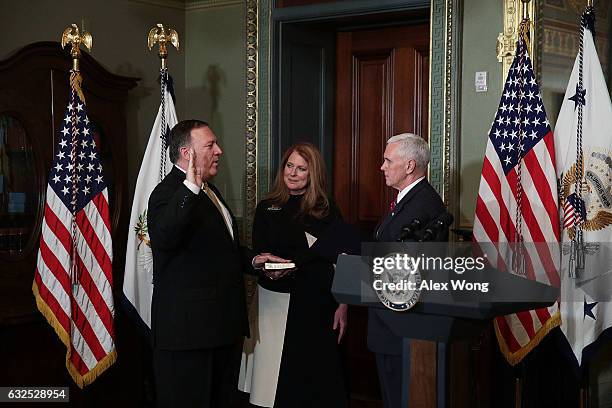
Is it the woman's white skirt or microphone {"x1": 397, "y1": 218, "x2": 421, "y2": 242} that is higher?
microphone {"x1": 397, "y1": 218, "x2": 421, "y2": 242}

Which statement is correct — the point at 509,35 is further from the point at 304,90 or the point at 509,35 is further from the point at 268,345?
the point at 268,345

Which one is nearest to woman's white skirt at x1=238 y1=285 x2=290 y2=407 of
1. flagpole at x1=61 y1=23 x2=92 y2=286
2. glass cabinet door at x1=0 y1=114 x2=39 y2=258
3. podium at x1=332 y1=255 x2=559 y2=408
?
flagpole at x1=61 y1=23 x2=92 y2=286

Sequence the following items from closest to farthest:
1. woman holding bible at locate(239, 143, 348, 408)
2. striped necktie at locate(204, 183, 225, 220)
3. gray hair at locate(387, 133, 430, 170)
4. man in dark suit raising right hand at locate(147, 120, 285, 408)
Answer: gray hair at locate(387, 133, 430, 170) < man in dark suit raising right hand at locate(147, 120, 285, 408) < striped necktie at locate(204, 183, 225, 220) < woman holding bible at locate(239, 143, 348, 408)

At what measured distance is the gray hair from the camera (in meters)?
3.31

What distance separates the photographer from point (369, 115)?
520 centimetres

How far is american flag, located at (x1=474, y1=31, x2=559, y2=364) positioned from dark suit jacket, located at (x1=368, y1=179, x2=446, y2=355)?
938mm

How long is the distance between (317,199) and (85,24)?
1742mm

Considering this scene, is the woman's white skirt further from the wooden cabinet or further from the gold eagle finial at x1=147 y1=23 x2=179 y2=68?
the gold eagle finial at x1=147 y1=23 x2=179 y2=68

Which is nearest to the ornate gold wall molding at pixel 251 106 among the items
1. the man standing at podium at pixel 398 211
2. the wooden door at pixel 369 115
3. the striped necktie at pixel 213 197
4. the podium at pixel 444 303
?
the wooden door at pixel 369 115

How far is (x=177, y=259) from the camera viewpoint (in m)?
3.43

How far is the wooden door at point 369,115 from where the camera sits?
16.4 ft

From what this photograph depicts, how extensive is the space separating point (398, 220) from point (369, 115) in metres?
2.06

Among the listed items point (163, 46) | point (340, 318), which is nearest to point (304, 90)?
point (163, 46)

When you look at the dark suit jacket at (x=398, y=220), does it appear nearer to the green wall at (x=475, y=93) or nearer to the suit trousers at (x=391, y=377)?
the suit trousers at (x=391, y=377)
